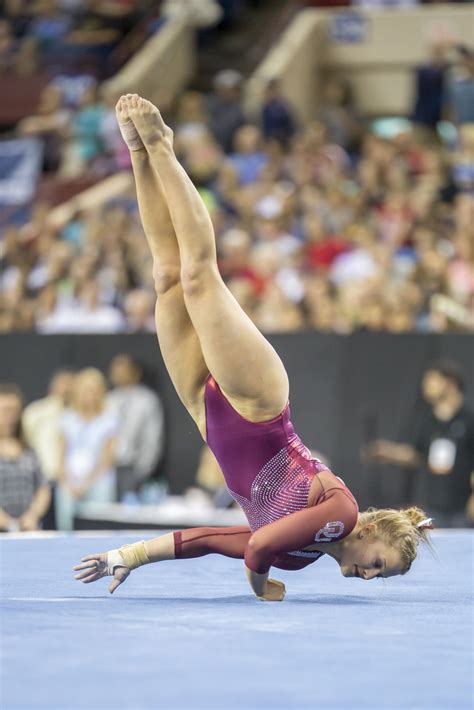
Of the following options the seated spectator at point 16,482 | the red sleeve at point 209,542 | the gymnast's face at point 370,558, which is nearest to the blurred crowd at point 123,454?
the seated spectator at point 16,482

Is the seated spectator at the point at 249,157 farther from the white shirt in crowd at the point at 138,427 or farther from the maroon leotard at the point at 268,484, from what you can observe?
the maroon leotard at the point at 268,484

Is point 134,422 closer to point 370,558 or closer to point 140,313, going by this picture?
point 140,313

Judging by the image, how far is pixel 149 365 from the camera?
9164 millimetres

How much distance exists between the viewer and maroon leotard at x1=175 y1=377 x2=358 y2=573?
4527 millimetres

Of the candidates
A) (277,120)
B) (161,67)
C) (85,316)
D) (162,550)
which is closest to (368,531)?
(162,550)

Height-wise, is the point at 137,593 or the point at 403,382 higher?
the point at 137,593

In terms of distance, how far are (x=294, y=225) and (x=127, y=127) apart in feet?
20.8

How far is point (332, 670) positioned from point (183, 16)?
13.7m

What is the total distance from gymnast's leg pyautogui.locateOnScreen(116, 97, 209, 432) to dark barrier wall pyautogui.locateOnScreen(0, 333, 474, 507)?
3.88m

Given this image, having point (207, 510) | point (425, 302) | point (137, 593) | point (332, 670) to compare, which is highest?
point (332, 670)

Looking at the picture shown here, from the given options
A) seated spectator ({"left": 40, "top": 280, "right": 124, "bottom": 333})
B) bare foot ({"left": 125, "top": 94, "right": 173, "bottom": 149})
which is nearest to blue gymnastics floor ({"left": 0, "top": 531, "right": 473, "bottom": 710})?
bare foot ({"left": 125, "top": 94, "right": 173, "bottom": 149})

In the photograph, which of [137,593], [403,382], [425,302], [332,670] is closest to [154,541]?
[137,593]

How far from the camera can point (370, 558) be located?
4.61 m

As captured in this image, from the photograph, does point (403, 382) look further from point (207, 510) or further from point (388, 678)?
point (388, 678)
